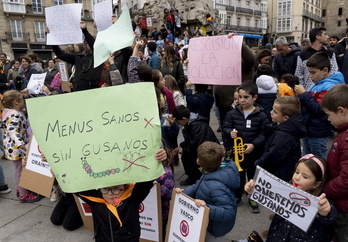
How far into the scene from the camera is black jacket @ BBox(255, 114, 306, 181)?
281 centimetres

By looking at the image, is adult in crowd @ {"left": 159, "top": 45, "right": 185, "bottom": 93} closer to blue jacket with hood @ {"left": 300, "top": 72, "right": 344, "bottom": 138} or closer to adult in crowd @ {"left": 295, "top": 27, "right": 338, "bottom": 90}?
adult in crowd @ {"left": 295, "top": 27, "right": 338, "bottom": 90}

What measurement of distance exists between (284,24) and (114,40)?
65690 mm

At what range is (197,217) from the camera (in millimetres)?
2129

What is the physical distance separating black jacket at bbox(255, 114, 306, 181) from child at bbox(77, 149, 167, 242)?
1383 mm

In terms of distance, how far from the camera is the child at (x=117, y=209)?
2.09 meters

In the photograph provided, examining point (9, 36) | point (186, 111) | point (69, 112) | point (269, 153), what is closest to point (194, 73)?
point (186, 111)

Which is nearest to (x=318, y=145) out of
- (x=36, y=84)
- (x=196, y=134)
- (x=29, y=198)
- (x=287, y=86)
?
(x=287, y=86)

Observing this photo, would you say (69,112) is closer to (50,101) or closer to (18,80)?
(50,101)

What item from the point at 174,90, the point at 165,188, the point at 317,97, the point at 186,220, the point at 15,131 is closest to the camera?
the point at 186,220

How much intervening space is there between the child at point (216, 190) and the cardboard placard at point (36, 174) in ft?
6.29

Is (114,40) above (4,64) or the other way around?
above

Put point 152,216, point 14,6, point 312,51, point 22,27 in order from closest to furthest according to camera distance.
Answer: point 152,216 < point 312,51 < point 14,6 < point 22,27

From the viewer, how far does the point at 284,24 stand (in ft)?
198

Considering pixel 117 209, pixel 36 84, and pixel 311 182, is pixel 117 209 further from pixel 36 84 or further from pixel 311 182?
pixel 36 84
